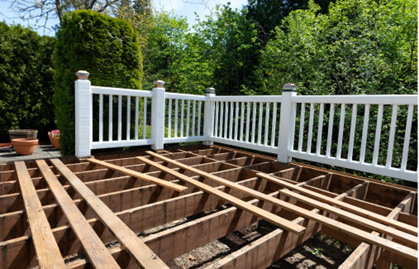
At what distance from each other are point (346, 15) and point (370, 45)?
1356mm

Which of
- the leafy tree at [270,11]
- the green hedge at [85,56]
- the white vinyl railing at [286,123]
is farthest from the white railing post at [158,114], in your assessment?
the leafy tree at [270,11]

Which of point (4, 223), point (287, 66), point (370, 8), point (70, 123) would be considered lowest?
point (4, 223)

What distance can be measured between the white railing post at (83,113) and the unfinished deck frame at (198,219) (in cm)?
31

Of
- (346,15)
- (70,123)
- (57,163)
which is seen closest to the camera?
(57,163)

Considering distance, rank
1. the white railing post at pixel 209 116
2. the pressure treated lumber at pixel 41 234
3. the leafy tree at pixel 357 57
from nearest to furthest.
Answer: the pressure treated lumber at pixel 41 234, the white railing post at pixel 209 116, the leafy tree at pixel 357 57

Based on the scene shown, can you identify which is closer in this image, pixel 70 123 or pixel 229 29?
pixel 70 123

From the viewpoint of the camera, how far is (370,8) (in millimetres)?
5230

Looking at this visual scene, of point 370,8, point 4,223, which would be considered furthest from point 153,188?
point 370,8

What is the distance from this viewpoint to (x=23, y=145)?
5172 millimetres

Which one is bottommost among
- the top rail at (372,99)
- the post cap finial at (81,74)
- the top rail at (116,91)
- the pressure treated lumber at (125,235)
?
the pressure treated lumber at (125,235)

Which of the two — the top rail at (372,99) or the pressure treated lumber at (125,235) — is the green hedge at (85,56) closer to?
the pressure treated lumber at (125,235)

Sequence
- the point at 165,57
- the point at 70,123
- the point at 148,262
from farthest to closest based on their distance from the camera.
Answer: the point at 165,57
the point at 70,123
the point at 148,262

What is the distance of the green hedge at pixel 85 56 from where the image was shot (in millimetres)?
3430

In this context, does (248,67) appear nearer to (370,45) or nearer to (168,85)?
(370,45)
